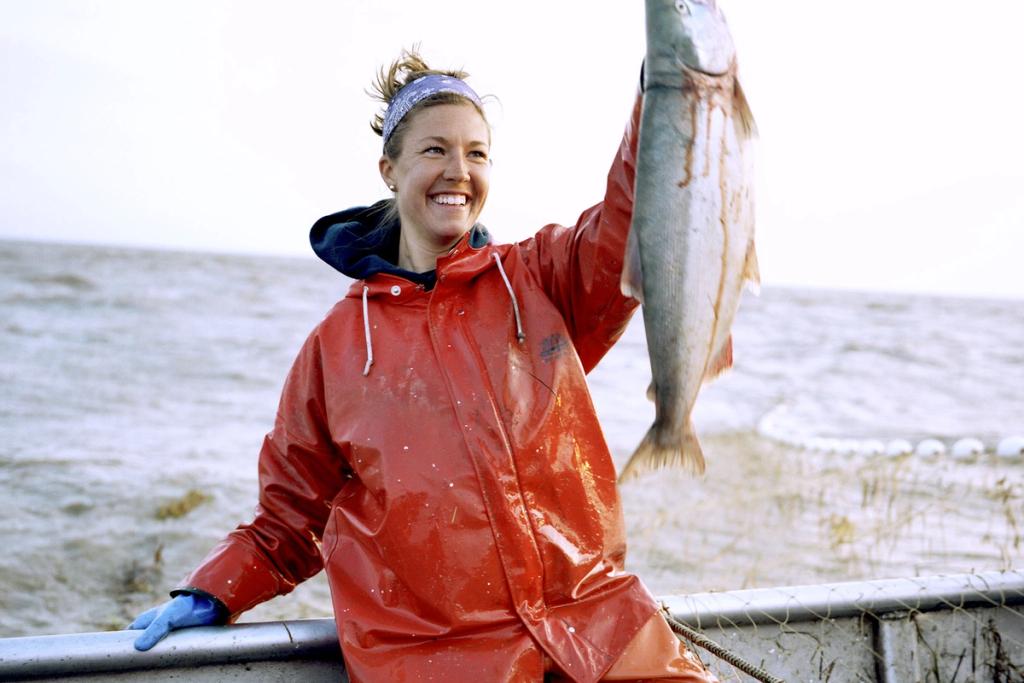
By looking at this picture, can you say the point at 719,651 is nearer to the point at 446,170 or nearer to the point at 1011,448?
the point at 446,170

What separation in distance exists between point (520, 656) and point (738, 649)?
152cm

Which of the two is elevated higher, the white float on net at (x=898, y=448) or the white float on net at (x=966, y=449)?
the white float on net at (x=966, y=449)

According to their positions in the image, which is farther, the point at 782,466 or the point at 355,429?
the point at 782,466

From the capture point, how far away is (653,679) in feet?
9.30

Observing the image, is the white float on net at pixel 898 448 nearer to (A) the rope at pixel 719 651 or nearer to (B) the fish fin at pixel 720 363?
(A) the rope at pixel 719 651

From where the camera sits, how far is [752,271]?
203 centimetres

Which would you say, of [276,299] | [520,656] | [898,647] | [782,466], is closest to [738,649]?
[898,647]

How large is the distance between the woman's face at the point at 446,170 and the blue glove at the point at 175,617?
59.0 inches

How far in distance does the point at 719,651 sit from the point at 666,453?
1.70 meters

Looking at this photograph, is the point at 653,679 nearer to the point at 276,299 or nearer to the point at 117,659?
the point at 117,659

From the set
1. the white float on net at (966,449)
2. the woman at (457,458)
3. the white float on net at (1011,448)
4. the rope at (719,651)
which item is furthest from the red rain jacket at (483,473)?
the white float on net at (966,449)

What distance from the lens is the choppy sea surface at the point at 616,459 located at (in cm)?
755

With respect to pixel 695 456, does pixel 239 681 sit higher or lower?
lower


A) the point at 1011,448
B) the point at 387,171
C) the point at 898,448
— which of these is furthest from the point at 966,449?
the point at 387,171
